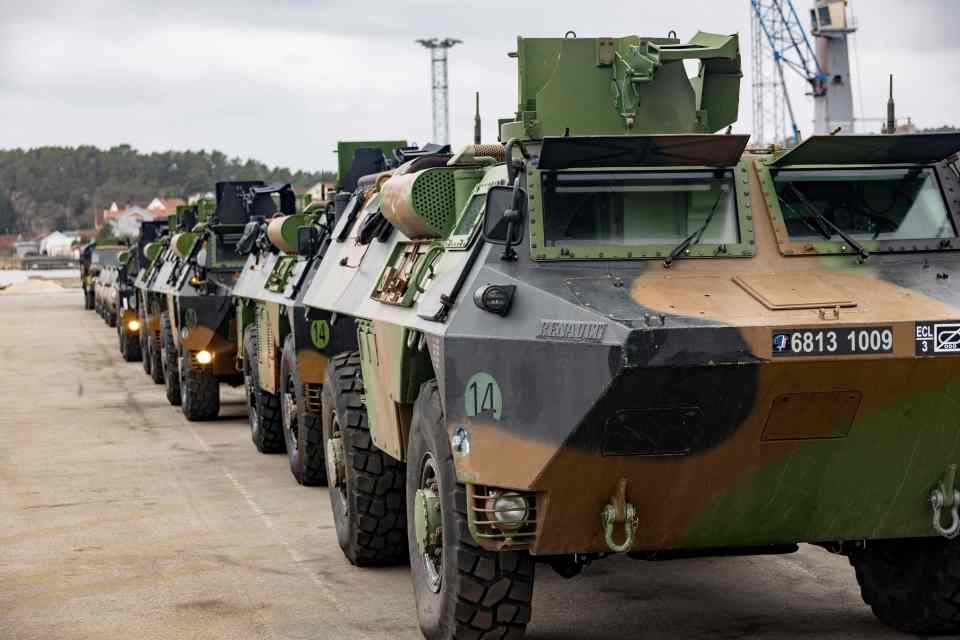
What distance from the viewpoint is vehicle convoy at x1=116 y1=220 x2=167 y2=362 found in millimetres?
25875

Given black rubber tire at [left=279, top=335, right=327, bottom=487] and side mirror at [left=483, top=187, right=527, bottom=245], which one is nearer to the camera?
side mirror at [left=483, top=187, right=527, bottom=245]

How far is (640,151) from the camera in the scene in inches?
251

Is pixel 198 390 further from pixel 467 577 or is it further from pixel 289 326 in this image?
pixel 467 577

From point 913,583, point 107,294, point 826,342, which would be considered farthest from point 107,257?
point 826,342

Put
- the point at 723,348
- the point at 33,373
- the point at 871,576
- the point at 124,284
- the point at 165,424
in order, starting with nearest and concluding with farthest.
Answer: the point at 723,348, the point at 871,576, the point at 165,424, the point at 33,373, the point at 124,284

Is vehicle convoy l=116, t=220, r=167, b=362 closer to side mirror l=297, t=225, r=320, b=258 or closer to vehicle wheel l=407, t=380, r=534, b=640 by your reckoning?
side mirror l=297, t=225, r=320, b=258

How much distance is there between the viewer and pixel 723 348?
545 cm

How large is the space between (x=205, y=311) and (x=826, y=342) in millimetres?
11358

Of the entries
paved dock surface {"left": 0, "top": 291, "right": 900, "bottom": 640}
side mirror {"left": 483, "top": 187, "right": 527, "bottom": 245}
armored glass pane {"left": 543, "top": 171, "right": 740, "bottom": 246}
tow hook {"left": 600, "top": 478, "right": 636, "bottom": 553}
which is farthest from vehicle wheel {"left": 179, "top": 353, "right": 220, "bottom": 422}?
tow hook {"left": 600, "top": 478, "right": 636, "bottom": 553}

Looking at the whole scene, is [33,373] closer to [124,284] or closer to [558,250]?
[124,284]

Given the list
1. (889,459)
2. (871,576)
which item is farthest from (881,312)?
(871,576)

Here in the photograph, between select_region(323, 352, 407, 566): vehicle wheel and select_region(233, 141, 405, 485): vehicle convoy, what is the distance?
3.91ft

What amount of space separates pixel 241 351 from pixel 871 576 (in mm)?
8589

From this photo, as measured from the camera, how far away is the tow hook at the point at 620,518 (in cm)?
576
